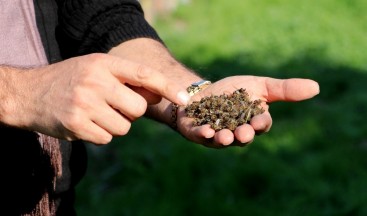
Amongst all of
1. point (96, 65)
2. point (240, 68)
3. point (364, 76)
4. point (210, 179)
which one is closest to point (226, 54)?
point (240, 68)

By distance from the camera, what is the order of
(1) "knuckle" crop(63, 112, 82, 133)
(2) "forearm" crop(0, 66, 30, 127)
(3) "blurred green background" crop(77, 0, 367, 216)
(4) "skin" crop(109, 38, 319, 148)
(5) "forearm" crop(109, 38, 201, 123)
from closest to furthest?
(1) "knuckle" crop(63, 112, 82, 133) → (2) "forearm" crop(0, 66, 30, 127) → (4) "skin" crop(109, 38, 319, 148) → (5) "forearm" crop(109, 38, 201, 123) → (3) "blurred green background" crop(77, 0, 367, 216)

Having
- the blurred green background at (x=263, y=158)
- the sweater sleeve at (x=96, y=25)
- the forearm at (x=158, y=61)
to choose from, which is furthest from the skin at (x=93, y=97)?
the blurred green background at (x=263, y=158)

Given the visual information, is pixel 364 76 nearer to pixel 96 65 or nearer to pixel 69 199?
pixel 69 199

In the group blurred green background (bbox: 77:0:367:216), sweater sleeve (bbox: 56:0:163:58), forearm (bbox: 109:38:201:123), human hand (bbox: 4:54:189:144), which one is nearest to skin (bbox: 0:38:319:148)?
human hand (bbox: 4:54:189:144)

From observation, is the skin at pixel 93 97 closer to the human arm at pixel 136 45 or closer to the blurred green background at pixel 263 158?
the human arm at pixel 136 45

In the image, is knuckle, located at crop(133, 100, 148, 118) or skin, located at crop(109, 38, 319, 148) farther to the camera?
skin, located at crop(109, 38, 319, 148)

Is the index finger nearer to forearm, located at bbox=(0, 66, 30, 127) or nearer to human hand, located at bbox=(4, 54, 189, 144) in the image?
human hand, located at bbox=(4, 54, 189, 144)

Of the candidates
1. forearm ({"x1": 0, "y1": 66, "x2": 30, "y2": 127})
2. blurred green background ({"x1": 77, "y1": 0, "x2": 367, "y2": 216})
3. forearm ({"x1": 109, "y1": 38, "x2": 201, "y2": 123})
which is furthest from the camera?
blurred green background ({"x1": 77, "y1": 0, "x2": 367, "y2": 216})

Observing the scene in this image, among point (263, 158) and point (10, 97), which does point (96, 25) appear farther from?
point (263, 158)
